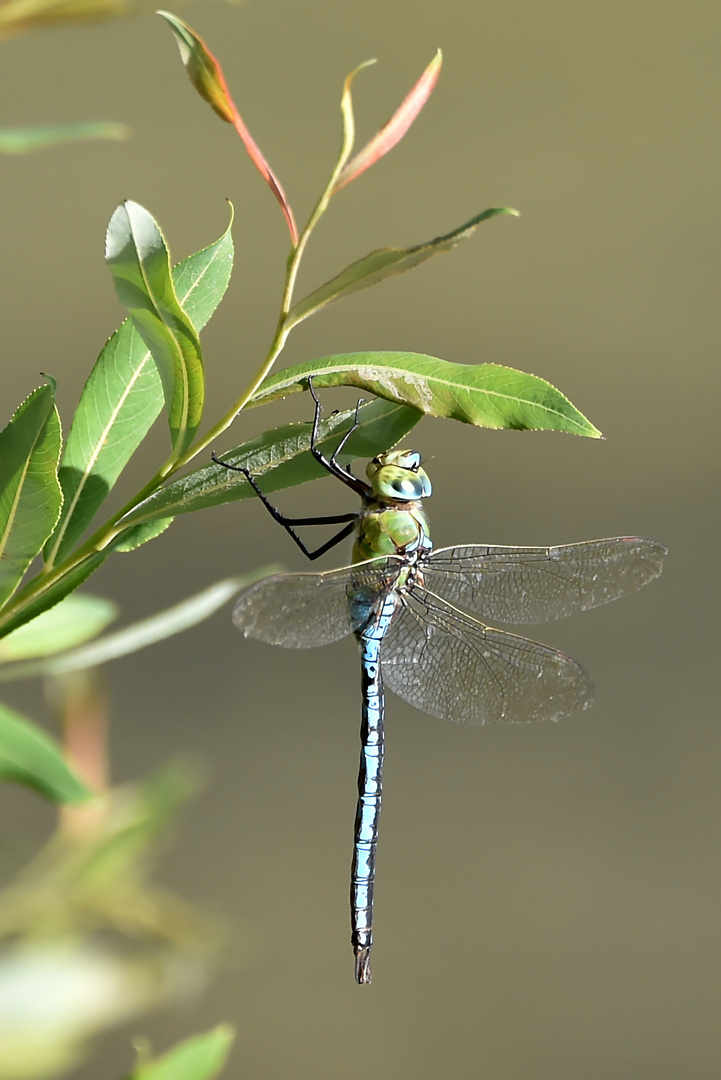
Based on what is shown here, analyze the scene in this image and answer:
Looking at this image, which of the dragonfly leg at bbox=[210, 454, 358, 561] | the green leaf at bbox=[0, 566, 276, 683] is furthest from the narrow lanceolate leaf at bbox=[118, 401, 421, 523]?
the green leaf at bbox=[0, 566, 276, 683]

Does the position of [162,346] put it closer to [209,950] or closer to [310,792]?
[209,950]

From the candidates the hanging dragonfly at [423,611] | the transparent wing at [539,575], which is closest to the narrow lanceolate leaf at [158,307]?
the hanging dragonfly at [423,611]

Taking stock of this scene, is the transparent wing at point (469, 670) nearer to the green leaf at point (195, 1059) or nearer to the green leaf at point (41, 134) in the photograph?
the green leaf at point (195, 1059)

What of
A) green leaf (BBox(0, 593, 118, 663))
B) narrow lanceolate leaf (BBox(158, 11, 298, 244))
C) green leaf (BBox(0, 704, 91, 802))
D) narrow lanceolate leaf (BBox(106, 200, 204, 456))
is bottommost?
green leaf (BBox(0, 704, 91, 802))

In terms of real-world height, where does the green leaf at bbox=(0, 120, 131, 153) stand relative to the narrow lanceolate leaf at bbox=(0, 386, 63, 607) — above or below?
above

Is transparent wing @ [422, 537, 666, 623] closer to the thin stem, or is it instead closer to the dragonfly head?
the dragonfly head

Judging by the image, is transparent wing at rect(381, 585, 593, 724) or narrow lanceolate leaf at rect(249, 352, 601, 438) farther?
transparent wing at rect(381, 585, 593, 724)
